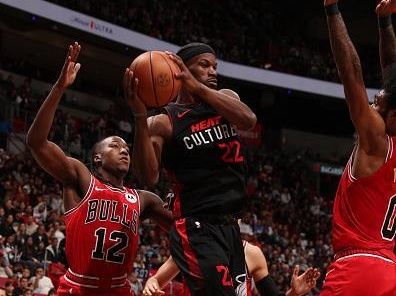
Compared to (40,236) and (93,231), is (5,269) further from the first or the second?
(93,231)

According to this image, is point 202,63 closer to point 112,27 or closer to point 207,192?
point 207,192

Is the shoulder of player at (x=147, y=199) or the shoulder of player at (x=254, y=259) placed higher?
the shoulder of player at (x=147, y=199)

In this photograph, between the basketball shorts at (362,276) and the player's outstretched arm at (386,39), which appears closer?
the basketball shorts at (362,276)

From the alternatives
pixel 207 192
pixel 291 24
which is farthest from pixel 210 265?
pixel 291 24

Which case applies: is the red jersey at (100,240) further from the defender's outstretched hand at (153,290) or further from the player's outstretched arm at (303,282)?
the player's outstretched arm at (303,282)

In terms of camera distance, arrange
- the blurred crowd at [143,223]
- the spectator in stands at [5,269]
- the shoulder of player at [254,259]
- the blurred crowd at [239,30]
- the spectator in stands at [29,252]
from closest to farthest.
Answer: the shoulder of player at [254,259] → the spectator in stands at [5,269] → the blurred crowd at [143,223] → the spectator in stands at [29,252] → the blurred crowd at [239,30]

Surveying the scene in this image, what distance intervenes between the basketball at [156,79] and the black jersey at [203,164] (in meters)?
0.24

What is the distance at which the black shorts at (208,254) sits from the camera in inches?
160

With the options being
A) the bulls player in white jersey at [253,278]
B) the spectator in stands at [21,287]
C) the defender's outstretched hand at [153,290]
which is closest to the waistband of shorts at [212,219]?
the bulls player in white jersey at [253,278]

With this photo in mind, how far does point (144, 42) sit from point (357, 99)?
17857 millimetres

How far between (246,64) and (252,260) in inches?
762

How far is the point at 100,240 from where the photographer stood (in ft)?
16.3

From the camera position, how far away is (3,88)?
62.1 ft

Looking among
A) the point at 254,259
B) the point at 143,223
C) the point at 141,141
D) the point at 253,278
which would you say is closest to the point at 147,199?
the point at 254,259
